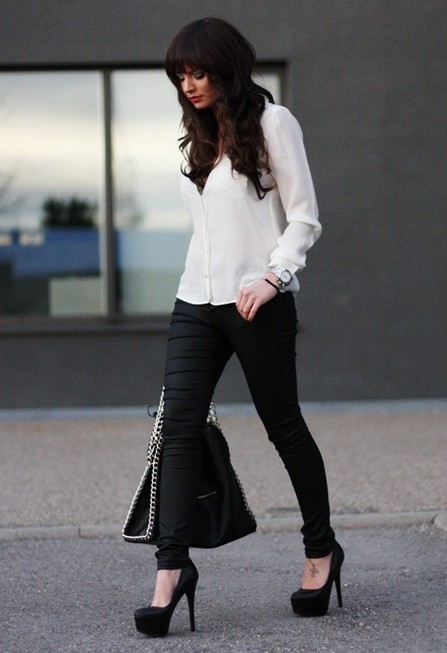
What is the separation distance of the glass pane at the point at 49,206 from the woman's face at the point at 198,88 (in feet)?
18.6

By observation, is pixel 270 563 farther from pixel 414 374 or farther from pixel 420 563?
pixel 414 374

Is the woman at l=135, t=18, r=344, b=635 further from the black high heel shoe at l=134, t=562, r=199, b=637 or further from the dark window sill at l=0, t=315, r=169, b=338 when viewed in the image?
the dark window sill at l=0, t=315, r=169, b=338

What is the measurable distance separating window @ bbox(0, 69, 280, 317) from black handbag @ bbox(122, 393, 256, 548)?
18.1ft

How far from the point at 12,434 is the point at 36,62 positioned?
2.80m

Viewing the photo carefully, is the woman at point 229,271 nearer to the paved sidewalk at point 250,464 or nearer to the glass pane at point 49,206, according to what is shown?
the paved sidewalk at point 250,464

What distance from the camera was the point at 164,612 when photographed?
11.5 ft

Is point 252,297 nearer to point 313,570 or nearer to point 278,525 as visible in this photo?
point 313,570

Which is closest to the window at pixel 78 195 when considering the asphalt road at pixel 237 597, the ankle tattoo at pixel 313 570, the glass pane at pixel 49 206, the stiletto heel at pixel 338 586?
the glass pane at pixel 49 206

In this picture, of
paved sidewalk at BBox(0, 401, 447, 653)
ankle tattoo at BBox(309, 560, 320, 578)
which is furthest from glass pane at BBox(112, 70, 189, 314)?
ankle tattoo at BBox(309, 560, 320, 578)

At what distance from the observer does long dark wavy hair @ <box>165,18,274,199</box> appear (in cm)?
347

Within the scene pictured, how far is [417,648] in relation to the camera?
3.49 meters

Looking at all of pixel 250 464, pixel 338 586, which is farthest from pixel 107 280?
pixel 338 586

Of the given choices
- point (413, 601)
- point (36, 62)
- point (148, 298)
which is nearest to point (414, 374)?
point (148, 298)

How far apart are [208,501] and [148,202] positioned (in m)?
5.80
